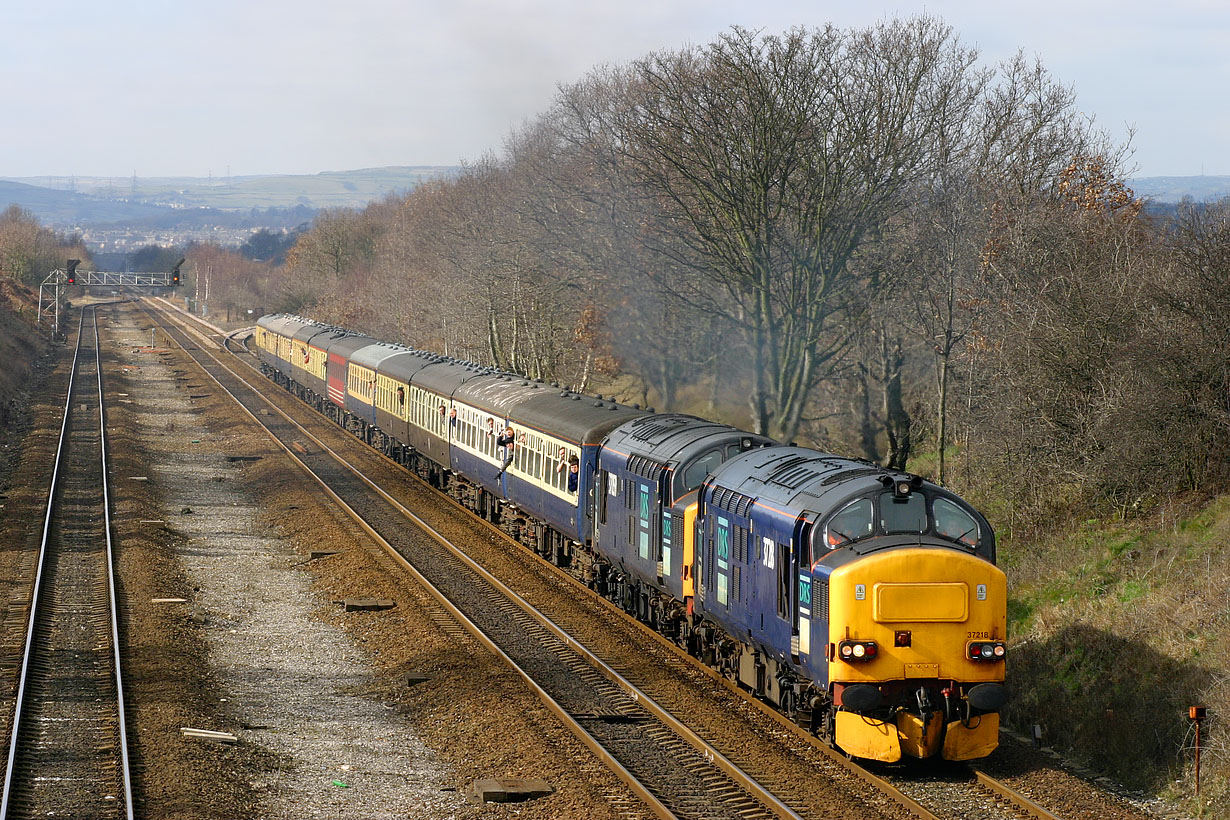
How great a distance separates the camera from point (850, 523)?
44.8ft

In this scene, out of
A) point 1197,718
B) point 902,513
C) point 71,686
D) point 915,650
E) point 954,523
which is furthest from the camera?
point 71,686

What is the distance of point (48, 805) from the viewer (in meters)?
12.7

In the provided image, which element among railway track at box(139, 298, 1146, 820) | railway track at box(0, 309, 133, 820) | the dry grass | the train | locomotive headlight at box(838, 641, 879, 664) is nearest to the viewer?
railway track at box(139, 298, 1146, 820)

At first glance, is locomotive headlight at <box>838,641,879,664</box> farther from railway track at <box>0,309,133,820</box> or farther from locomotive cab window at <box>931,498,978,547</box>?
railway track at <box>0,309,133,820</box>

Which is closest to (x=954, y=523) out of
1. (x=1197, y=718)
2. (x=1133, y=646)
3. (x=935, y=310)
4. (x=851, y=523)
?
(x=851, y=523)

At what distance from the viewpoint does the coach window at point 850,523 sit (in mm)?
13656

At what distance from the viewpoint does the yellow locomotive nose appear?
1323 centimetres

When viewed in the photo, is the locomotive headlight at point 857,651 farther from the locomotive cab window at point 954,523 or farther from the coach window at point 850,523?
the locomotive cab window at point 954,523

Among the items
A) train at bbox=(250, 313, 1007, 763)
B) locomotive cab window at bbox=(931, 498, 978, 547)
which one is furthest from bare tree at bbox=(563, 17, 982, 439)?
locomotive cab window at bbox=(931, 498, 978, 547)

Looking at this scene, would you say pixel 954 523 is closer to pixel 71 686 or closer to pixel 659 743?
pixel 659 743

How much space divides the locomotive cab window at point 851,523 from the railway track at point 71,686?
24.3 ft

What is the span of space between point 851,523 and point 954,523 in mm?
1150

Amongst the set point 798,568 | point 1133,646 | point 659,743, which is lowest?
point 659,743

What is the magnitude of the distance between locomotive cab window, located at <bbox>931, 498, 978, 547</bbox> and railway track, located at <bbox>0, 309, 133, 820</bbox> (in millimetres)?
8566
